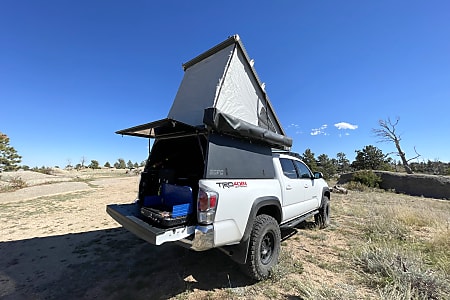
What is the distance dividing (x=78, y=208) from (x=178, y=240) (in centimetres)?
796

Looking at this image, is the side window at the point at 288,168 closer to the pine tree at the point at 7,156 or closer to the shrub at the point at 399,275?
the shrub at the point at 399,275

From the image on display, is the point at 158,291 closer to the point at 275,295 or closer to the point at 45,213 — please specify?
the point at 275,295

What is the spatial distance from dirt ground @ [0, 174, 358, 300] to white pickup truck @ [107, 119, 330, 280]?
2.08 ft

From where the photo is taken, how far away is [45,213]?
7.53 m

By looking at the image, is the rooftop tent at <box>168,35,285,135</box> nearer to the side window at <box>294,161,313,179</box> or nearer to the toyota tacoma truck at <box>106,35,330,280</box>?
the toyota tacoma truck at <box>106,35,330,280</box>

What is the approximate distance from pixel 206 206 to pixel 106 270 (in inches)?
93.2

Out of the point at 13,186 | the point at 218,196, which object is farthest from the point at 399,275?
the point at 13,186

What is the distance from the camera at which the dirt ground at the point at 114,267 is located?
285 centimetres

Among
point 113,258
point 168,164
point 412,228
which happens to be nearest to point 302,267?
point 168,164

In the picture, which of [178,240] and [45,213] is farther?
[45,213]

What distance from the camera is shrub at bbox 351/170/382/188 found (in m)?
16.6

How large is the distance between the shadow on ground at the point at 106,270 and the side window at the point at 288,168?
193 centimetres

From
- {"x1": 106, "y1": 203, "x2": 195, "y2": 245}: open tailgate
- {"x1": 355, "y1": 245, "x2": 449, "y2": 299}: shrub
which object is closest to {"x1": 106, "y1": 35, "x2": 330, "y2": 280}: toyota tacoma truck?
{"x1": 106, "y1": 203, "x2": 195, "y2": 245}: open tailgate

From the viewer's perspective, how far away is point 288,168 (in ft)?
14.0
